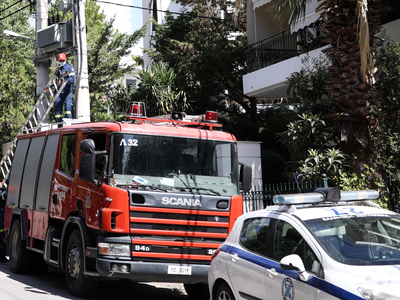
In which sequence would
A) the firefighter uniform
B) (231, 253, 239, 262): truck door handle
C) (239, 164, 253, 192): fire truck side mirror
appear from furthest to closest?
1. the firefighter uniform
2. (239, 164, 253, 192): fire truck side mirror
3. (231, 253, 239, 262): truck door handle

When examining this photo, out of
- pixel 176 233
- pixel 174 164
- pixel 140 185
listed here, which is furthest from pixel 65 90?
pixel 176 233

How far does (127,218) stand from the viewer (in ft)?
24.7

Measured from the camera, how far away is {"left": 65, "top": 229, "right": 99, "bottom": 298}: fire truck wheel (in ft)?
26.2

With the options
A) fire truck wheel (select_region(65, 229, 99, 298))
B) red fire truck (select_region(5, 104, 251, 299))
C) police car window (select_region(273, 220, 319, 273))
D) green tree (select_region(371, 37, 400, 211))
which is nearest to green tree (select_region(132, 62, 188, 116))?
green tree (select_region(371, 37, 400, 211))

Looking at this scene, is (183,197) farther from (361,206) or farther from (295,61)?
(295,61)

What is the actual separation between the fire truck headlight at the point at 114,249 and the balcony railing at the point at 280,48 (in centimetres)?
878

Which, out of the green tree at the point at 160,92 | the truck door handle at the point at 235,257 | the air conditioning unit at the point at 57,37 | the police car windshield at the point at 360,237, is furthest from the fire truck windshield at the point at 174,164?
the green tree at the point at 160,92

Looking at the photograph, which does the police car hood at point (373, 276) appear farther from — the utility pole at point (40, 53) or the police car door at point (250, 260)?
the utility pole at point (40, 53)

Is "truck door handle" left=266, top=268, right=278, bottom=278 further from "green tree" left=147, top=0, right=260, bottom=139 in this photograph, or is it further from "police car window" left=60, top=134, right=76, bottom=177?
"green tree" left=147, top=0, right=260, bottom=139

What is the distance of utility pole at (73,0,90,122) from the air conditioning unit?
2.29ft

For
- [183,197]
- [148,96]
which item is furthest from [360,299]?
[148,96]

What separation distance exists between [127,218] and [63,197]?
178cm

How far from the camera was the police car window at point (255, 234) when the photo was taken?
5711 millimetres

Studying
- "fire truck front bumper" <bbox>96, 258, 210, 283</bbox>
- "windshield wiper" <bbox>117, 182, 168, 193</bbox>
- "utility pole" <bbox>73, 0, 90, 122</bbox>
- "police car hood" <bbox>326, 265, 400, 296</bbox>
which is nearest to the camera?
"police car hood" <bbox>326, 265, 400, 296</bbox>
